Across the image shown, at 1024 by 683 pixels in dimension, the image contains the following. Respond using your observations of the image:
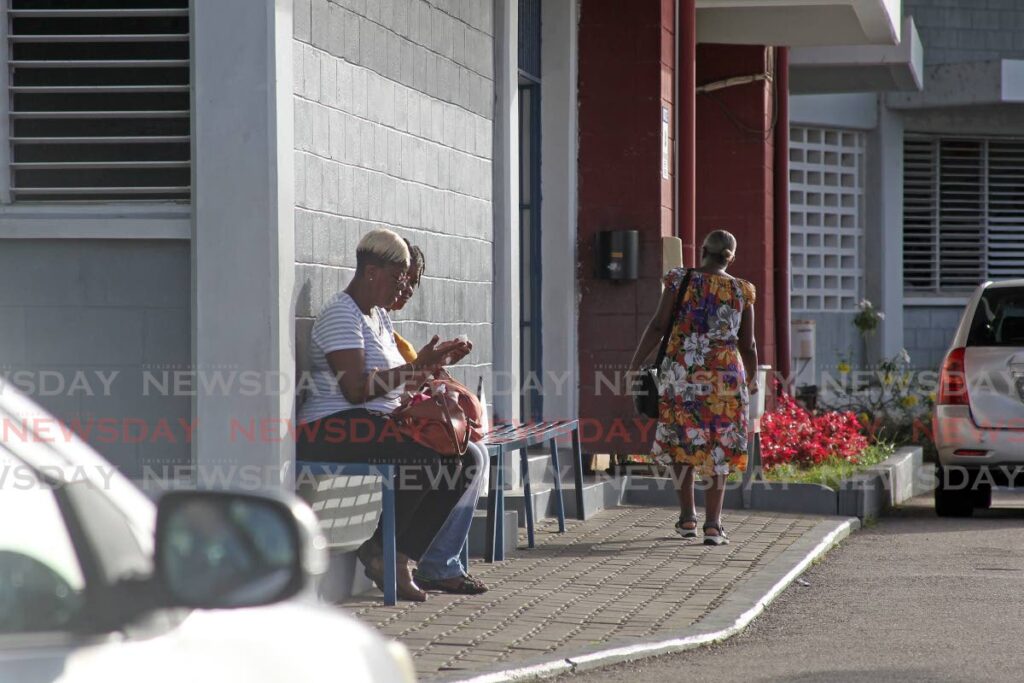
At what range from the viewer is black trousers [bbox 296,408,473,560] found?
691cm

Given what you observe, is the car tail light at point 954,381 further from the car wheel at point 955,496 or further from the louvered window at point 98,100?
the louvered window at point 98,100

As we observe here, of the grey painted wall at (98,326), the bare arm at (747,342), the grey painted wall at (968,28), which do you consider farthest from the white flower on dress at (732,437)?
the grey painted wall at (968,28)

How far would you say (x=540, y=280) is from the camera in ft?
37.5

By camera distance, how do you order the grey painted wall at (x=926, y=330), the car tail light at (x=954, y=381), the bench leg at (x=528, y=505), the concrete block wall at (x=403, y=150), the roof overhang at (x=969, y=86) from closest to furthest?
the concrete block wall at (x=403, y=150), the bench leg at (x=528, y=505), the car tail light at (x=954, y=381), the roof overhang at (x=969, y=86), the grey painted wall at (x=926, y=330)

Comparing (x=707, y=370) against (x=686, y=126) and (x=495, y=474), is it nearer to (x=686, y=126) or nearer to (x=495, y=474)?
(x=495, y=474)

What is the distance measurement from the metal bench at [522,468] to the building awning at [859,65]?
26.2ft

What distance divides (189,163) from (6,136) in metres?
0.74

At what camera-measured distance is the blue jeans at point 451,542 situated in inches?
283

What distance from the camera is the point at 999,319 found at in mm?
10695

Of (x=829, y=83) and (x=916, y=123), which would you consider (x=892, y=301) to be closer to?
(x=916, y=123)

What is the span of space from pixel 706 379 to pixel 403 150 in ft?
6.73

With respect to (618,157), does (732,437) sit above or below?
below

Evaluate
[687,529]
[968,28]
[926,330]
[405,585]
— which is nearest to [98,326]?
[405,585]

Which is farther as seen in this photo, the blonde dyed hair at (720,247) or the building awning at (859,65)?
the building awning at (859,65)
